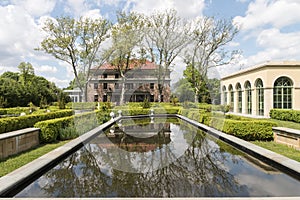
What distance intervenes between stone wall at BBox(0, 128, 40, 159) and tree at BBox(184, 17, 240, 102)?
2574 cm

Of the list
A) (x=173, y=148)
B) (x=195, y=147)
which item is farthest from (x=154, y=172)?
(x=195, y=147)

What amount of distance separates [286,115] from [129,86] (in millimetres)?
27179

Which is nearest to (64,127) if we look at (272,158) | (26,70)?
(272,158)

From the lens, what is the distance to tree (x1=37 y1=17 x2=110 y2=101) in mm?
29391

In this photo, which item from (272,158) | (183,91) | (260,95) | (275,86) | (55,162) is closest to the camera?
(272,158)

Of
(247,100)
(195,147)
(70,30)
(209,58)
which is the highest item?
(70,30)

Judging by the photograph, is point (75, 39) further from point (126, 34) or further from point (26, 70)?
point (26, 70)

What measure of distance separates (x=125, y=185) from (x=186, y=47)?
29909 mm

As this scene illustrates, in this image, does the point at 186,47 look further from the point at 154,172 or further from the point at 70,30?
the point at 154,172

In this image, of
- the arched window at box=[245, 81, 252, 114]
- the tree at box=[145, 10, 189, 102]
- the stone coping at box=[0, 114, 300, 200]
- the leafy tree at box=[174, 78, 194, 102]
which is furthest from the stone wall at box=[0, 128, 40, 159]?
the tree at box=[145, 10, 189, 102]

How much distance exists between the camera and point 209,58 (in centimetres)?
3216

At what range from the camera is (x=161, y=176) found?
5.23 metres

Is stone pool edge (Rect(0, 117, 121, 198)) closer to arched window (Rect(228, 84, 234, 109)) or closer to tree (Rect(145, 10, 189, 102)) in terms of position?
arched window (Rect(228, 84, 234, 109))

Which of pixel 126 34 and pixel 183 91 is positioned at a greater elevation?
pixel 126 34
